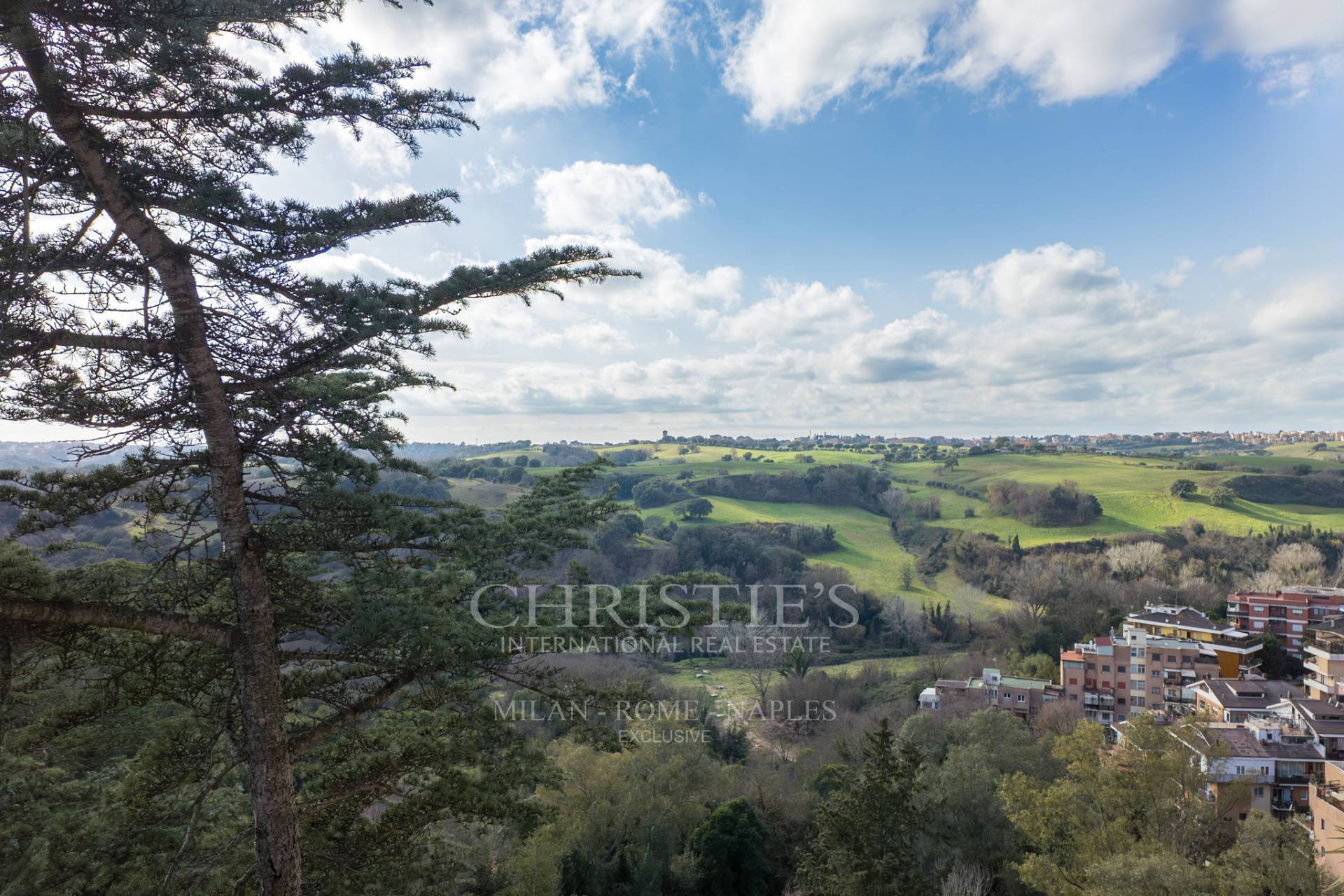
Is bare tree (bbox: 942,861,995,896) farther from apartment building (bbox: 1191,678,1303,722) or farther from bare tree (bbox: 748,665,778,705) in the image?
bare tree (bbox: 748,665,778,705)

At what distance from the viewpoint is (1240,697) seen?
1873cm

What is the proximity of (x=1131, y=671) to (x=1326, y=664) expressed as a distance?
207 inches

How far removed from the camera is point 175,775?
196 inches

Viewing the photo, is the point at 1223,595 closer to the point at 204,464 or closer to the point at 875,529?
the point at 875,529

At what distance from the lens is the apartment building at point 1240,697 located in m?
18.0

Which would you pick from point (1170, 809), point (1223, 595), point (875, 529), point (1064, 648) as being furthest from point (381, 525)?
point (875, 529)

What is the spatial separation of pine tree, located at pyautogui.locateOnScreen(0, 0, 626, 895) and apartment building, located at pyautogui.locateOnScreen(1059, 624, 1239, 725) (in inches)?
1022

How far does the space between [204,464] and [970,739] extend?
18.0 meters

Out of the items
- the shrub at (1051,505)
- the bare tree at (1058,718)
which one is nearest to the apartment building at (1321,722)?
the bare tree at (1058,718)

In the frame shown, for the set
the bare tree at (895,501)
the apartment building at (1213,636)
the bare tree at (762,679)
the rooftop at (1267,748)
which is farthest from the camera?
the bare tree at (895,501)

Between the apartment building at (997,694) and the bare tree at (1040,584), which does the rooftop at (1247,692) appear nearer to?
the apartment building at (997,694)

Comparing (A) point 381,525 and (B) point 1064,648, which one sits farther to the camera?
(B) point 1064,648

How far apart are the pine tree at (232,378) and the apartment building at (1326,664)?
2672 centimetres

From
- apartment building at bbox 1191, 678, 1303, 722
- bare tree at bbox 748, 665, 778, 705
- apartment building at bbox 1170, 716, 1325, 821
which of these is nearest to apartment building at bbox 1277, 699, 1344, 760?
apartment building at bbox 1170, 716, 1325, 821
